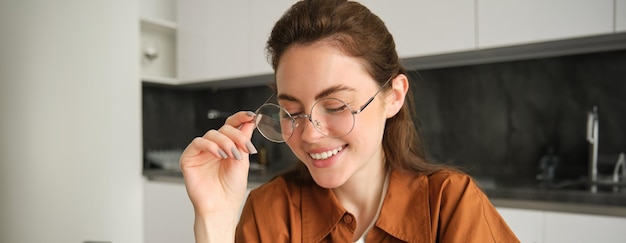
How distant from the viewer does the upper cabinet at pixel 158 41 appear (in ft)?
9.22

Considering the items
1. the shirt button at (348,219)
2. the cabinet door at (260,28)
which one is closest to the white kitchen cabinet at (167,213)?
the cabinet door at (260,28)

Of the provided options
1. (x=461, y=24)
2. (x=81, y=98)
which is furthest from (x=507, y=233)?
(x=81, y=98)

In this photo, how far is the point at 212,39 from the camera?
271 centimetres

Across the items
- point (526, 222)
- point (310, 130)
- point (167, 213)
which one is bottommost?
point (167, 213)

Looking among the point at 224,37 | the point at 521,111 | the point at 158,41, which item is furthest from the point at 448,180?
the point at 158,41

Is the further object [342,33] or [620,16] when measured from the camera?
[620,16]

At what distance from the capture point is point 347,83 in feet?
2.99

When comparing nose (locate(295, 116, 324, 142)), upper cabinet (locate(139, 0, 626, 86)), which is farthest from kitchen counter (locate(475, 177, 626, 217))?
nose (locate(295, 116, 324, 142))

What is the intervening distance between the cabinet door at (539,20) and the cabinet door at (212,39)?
4.65 feet

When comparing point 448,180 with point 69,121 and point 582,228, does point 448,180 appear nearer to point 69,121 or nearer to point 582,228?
point 582,228

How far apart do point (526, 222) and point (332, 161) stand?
1.08 metres

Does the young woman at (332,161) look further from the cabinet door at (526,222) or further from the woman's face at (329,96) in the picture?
the cabinet door at (526,222)

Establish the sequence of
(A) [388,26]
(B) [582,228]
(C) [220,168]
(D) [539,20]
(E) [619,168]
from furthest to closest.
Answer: (A) [388,26] < (E) [619,168] < (D) [539,20] < (B) [582,228] < (C) [220,168]

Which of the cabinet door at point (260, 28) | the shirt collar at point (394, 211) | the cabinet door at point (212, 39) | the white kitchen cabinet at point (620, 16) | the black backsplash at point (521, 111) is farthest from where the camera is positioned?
the cabinet door at point (212, 39)
